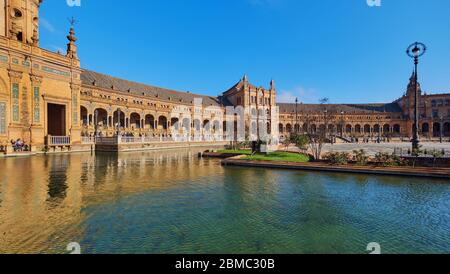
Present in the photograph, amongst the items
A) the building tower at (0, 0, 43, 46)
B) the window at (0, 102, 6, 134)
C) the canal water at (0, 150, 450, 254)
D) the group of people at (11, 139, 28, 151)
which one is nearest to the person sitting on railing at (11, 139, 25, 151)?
the group of people at (11, 139, 28, 151)

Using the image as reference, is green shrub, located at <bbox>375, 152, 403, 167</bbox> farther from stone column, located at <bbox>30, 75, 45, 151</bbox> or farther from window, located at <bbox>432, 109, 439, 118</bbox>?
window, located at <bbox>432, 109, 439, 118</bbox>

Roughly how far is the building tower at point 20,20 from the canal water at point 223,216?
26.9 metres

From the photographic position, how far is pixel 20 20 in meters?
28.4

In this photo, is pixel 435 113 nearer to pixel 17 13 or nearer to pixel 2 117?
pixel 2 117

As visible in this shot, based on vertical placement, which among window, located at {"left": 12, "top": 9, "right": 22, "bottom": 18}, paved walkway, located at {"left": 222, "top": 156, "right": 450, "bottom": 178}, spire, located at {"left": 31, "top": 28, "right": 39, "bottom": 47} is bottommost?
paved walkway, located at {"left": 222, "top": 156, "right": 450, "bottom": 178}

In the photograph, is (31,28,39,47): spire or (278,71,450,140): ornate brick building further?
(278,71,450,140): ornate brick building

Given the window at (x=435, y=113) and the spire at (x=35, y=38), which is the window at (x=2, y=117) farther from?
the window at (x=435, y=113)

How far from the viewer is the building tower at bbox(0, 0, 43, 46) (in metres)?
26.9

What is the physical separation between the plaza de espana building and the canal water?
15962 mm

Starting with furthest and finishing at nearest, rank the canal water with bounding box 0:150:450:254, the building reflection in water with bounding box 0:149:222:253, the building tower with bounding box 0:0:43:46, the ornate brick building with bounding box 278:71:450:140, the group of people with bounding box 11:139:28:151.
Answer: the ornate brick building with bounding box 278:71:450:140
the building tower with bounding box 0:0:43:46
the group of people with bounding box 11:139:28:151
the building reflection in water with bounding box 0:149:222:253
the canal water with bounding box 0:150:450:254

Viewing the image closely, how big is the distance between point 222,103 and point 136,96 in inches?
1240

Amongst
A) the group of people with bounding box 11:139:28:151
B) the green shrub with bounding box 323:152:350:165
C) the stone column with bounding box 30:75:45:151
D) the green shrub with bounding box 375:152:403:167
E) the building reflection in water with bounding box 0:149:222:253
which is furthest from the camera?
the stone column with bounding box 30:75:45:151
